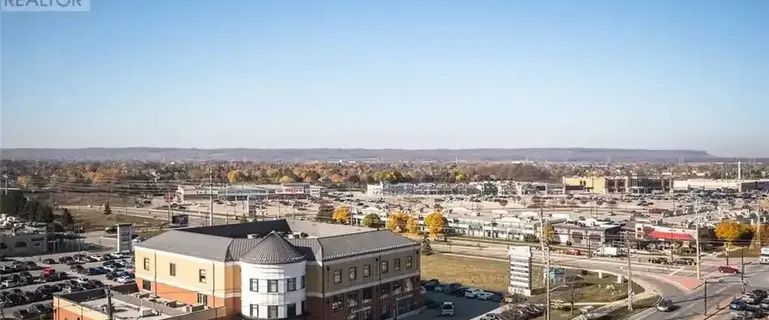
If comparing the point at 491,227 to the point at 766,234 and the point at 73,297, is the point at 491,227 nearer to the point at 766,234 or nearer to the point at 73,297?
the point at 766,234

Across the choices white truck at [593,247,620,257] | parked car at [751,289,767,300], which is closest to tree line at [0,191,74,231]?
white truck at [593,247,620,257]

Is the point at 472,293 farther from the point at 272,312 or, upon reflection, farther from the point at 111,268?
the point at 111,268

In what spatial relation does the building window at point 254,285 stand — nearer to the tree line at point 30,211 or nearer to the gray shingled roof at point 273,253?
the gray shingled roof at point 273,253

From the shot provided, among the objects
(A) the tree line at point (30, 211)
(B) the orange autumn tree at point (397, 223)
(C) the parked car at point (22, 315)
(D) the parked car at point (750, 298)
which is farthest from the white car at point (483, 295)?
(A) the tree line at point (30, 211)

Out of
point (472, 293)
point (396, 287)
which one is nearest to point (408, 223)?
point (472, 293)

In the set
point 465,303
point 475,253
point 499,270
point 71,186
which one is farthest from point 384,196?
point 465,303

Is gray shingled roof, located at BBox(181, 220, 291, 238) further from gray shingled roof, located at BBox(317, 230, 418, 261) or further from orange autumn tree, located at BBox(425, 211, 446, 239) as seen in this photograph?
orange autumn tree, located at BBox(425, 211, 446, 239)

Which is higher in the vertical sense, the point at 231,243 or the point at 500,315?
the point at 231,243
